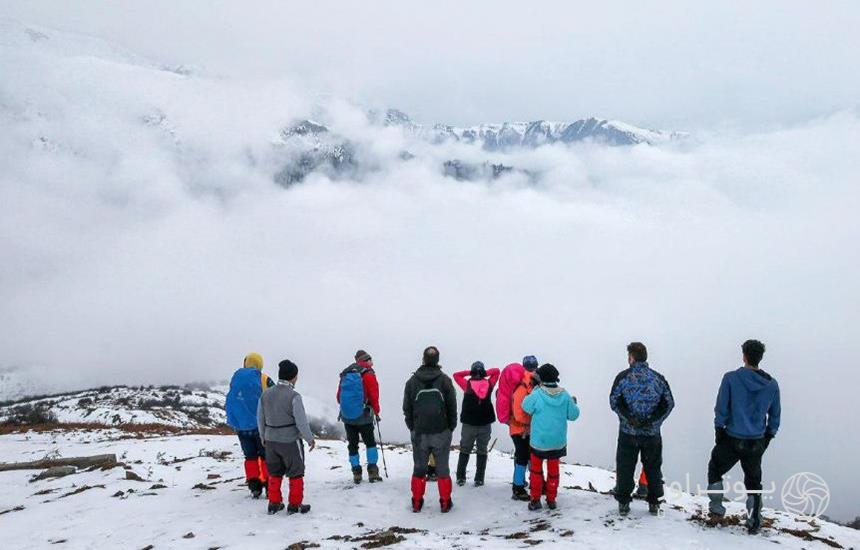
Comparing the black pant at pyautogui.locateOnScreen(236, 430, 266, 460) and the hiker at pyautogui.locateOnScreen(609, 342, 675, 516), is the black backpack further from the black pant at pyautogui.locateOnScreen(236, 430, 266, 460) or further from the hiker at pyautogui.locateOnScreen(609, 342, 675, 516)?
the black pant at pyautogui.locateOnScreen(236, 430, 266, 460)

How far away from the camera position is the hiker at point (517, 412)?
11.4 meters

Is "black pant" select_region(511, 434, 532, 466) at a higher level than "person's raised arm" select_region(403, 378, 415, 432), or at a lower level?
lower

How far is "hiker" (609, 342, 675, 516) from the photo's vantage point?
30.9ft

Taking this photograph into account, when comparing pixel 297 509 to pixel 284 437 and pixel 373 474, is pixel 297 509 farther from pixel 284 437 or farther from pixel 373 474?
pixel 373 474

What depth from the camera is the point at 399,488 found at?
12.5m

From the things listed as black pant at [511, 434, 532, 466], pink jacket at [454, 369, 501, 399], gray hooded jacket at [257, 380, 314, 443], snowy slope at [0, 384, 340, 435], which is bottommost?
snowy slope at [0, 384, 340, 435]

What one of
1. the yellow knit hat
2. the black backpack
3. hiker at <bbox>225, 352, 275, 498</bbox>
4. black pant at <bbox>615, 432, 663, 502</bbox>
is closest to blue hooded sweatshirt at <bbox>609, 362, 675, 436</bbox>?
black pant at <bbox>615, 432, 663, 502</bbox>

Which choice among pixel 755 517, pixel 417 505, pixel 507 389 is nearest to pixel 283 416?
pixel 417 505

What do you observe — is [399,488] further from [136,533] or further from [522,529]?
[136,533]

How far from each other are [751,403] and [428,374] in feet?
19.6

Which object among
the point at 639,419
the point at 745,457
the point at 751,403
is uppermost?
the point at 751,403

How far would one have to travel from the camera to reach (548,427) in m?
10.5

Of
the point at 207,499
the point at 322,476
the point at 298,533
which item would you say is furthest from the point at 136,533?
the point at 322,476

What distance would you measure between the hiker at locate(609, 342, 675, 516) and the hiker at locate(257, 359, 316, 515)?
6.02 m
